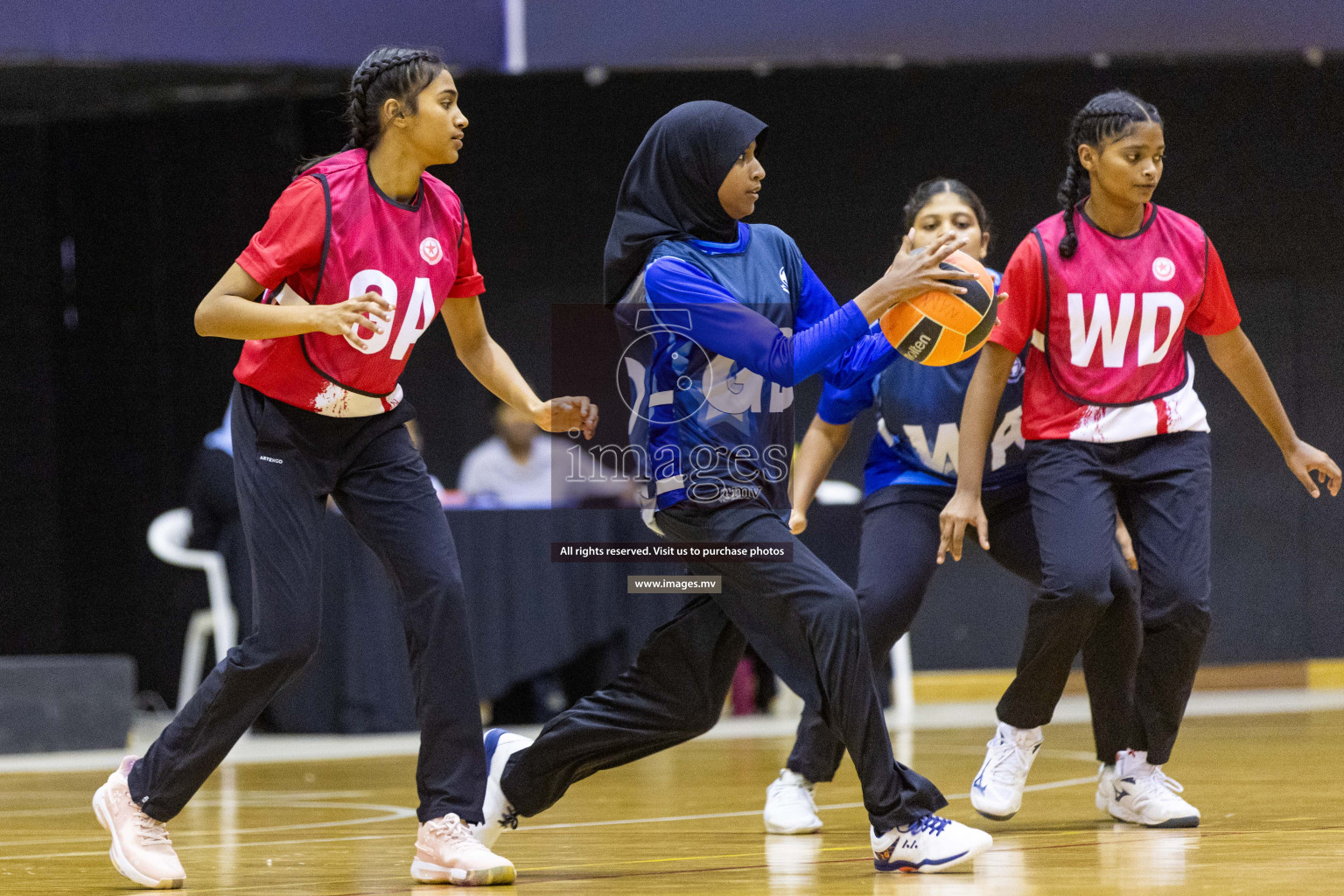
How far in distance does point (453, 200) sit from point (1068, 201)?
164 centimetres

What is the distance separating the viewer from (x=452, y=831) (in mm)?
3494

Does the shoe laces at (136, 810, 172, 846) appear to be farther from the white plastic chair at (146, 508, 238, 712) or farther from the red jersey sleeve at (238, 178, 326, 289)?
the white plastic chair at (146, 508, 238, 712)

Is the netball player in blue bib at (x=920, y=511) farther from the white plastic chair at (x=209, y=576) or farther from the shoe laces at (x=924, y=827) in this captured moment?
the white plastic chair at (x=209, y=576)

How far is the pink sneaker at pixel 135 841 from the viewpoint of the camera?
11.5ft

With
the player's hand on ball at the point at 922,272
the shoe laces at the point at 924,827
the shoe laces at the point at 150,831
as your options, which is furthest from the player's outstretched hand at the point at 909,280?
the shoe laces at the point at 150,831

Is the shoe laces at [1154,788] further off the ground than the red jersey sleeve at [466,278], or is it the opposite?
the red jersey sleeve at [466,278]

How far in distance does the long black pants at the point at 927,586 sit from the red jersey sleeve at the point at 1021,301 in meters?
0.52

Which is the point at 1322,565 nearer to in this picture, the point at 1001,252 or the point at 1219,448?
the point at 1219,448

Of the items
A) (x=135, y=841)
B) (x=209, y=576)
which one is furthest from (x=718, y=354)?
(x=209, y=576)

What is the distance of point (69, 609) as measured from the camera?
10.9 m

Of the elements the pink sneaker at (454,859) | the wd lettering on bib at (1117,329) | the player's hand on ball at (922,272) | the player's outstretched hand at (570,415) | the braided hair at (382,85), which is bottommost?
the pink sneaker at (454,859)

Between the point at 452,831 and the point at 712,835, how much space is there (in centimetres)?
103

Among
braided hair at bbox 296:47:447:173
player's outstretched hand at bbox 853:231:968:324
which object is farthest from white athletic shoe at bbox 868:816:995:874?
braided hair at bbox 296:47:447:173

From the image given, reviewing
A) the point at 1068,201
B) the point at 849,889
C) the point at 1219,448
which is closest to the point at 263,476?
the point at 849,889
